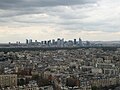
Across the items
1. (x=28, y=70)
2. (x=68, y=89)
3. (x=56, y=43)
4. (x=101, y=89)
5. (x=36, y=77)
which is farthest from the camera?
(x=56, y=43)

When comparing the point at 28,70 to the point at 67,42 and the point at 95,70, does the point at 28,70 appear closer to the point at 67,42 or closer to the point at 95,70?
the point at 95,70

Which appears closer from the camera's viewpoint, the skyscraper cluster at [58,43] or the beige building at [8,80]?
the beige building at [8,80]

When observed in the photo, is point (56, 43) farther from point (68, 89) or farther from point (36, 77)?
point (68, 89)

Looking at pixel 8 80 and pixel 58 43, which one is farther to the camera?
pixel 58 43

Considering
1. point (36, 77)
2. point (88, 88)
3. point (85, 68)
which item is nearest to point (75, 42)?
point (85, 68)

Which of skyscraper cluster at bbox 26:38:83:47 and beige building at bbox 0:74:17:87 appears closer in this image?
beige building at bbox 0:74:17:87

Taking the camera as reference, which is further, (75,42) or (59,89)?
(75,42)

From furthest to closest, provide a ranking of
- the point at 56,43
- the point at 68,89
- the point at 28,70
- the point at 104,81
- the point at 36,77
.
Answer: the point at 56,43, the point at 28,70, the point at 36,77, the point at 104,81, the point at 68,89

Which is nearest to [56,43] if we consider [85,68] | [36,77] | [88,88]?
[85,68]

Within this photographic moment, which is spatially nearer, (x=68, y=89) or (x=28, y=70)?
(x=68, y=89)
